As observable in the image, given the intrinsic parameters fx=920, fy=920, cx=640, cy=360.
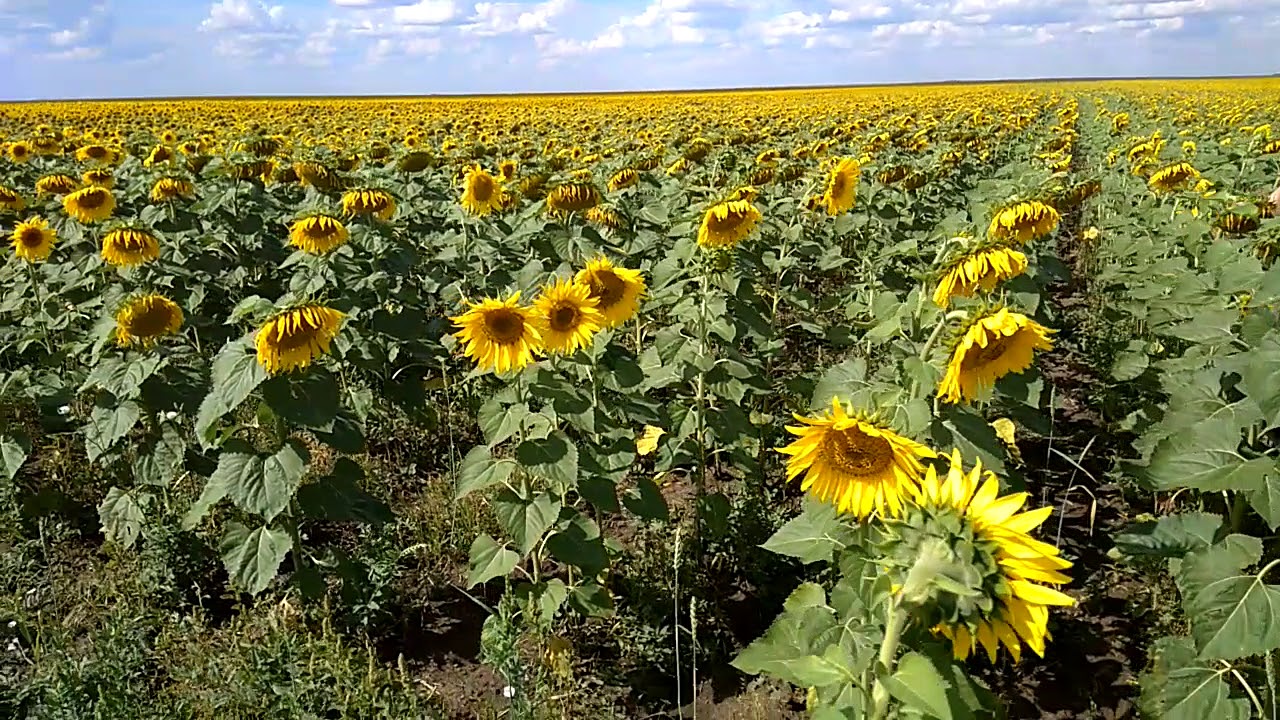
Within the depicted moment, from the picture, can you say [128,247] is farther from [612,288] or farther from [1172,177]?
[1172,177]

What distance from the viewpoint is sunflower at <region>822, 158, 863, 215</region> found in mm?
5186

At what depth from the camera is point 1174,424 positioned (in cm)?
304

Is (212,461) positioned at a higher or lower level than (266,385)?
lower

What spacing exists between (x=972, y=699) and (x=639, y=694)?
154 centimetres

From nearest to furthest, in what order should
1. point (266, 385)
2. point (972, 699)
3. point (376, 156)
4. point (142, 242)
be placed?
point (972, 699)
point (266, 385)
point (142, 242)
point (376, 156)

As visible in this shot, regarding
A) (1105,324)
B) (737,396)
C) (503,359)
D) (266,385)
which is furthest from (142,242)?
(1105,324)

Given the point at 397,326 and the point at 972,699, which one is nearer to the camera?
the point at 972,699

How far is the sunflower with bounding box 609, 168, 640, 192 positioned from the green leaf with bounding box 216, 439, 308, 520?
347 cm

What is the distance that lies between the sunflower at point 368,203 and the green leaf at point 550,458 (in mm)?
2756

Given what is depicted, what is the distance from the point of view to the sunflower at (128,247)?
444 cm

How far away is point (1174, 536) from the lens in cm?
268

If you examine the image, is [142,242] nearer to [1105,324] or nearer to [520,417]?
[520,417]

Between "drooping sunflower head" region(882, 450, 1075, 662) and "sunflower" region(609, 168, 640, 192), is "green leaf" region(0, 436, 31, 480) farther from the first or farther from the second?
"sunflower" region(609, 168, 640, 192)

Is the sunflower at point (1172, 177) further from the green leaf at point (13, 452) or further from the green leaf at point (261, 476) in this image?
the green leaf at point (13, 452)
